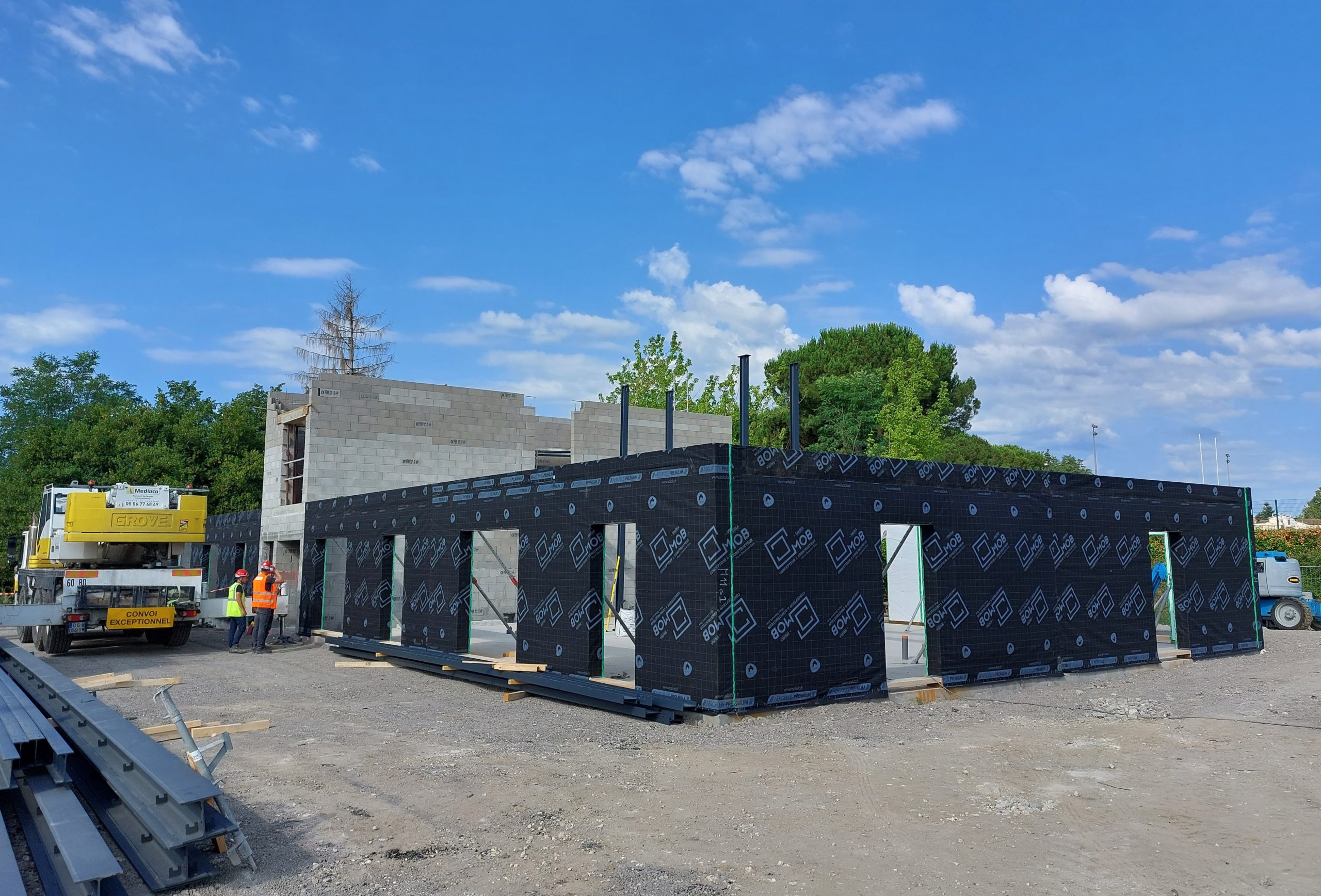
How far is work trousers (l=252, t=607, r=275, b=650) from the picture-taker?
17.5 metres

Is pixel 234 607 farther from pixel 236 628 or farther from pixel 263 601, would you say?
pixel 236 628

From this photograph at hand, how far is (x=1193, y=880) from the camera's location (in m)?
5.22

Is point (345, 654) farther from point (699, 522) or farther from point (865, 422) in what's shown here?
point (865, 422)

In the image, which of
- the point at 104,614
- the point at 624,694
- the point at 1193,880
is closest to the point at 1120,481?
the point at 624,694

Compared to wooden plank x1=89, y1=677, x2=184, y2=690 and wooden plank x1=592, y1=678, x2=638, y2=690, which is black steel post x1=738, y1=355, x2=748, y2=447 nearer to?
wooden plank x1=592, y1=678, x2=638, y2=690

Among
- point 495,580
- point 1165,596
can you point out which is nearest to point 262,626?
point 495,580

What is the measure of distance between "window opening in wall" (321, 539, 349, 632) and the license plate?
13.9 feet

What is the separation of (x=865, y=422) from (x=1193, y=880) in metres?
37.0

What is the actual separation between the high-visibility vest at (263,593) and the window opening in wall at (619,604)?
6493 mm

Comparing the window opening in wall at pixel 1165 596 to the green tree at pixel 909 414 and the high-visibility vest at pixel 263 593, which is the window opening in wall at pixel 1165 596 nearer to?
the green tree at pixel 909 414

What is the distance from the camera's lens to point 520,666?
40.2ft

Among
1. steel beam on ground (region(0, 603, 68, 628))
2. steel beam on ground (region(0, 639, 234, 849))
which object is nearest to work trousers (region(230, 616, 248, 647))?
→ steel beam on ground (region(0, 603, 68, 628))

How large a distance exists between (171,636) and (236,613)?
70.4 inches

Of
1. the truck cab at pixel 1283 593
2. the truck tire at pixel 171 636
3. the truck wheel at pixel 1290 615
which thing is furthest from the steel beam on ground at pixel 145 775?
the truck wheel at pixel 1290 615
